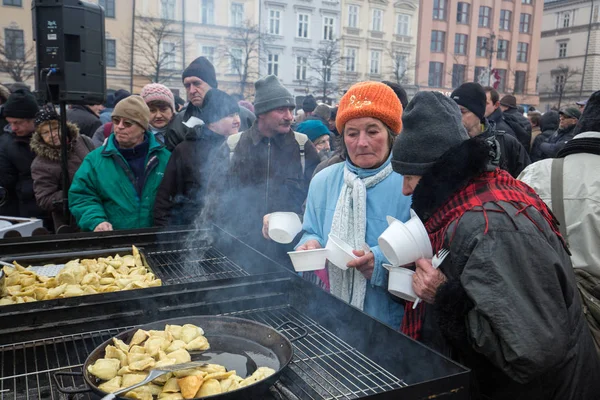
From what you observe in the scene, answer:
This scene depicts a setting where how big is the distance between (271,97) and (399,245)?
2323 mm

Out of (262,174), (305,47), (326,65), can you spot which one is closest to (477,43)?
(326,65)

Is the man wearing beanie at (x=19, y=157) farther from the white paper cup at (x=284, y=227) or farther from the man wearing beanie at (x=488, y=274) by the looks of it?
the man wearing beanie at (x=488, y=274)

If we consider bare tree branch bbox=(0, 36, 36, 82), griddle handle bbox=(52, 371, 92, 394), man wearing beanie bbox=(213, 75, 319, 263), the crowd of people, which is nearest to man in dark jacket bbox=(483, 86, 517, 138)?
the crowd of people

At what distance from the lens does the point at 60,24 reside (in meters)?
4.54

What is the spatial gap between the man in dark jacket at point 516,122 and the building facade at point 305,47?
22.9 meters

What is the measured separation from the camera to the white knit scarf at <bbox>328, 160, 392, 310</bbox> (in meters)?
2.40

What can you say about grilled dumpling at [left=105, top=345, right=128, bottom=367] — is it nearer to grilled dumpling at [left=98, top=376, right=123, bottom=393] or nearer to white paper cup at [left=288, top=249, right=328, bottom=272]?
grilled dumpling at [left=98, top=376, right=123, bottom=393]

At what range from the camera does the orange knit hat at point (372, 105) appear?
7.72 ft

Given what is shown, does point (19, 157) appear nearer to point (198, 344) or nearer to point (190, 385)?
point (198, 344)

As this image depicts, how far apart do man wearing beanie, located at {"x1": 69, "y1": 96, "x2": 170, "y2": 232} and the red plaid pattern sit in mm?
2626

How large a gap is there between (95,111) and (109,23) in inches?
932

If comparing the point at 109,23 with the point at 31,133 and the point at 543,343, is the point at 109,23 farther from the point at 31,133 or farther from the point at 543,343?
the point at 543,343

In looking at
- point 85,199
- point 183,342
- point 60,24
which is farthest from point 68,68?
point 183,342

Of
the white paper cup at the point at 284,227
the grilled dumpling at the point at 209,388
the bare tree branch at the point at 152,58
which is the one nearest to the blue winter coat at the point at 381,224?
the white paper cup at the point at 284,227
